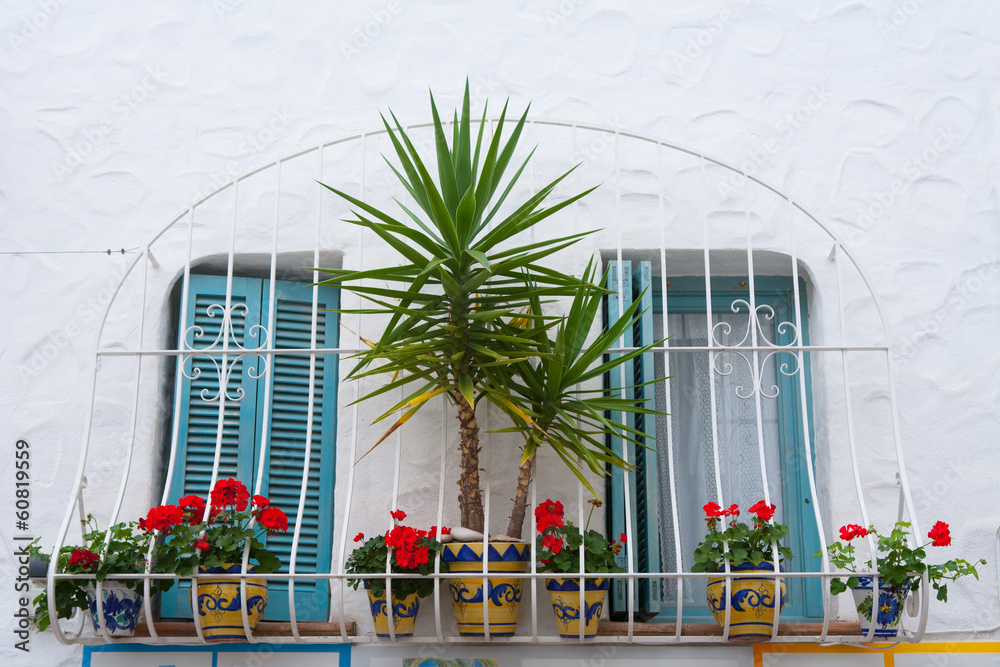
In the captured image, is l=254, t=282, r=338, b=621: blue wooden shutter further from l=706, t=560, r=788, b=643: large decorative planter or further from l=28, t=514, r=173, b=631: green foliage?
l=706, t=560, r=788, b=643: large decorative planter

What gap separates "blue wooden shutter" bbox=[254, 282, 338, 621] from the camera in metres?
3.02

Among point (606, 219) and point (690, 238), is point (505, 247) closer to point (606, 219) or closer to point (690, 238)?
point (606, 219)

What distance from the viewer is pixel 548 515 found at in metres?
2.78

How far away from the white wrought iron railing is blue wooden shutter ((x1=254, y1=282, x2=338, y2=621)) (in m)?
0.05

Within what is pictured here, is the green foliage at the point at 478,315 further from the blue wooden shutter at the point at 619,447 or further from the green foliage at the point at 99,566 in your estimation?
the green foliage at the point at 99,566

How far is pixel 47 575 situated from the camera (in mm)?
2715

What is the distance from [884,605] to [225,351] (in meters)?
2.00

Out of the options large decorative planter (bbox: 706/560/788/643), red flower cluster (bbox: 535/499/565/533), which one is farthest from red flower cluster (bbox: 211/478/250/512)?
large decorative planter (bbox: 706/560/788/643)

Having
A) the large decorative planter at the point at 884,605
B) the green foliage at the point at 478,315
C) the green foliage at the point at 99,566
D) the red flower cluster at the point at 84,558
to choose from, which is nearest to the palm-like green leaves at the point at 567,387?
the green foliage at the point at 478,315

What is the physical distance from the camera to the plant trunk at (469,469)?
2.81 metres

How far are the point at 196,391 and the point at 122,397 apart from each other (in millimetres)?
232

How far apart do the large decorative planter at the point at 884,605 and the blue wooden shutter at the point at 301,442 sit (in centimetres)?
156

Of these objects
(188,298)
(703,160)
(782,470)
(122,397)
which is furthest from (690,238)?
(122,397)

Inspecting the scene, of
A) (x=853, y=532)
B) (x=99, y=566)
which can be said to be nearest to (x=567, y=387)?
(x=853, y=532)
